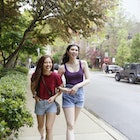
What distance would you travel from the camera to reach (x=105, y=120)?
852 cm

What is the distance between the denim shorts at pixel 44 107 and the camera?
4.67 meters

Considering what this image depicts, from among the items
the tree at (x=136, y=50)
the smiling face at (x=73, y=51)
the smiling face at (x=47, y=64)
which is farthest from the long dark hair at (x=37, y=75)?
the tree at (x=136, y=50)

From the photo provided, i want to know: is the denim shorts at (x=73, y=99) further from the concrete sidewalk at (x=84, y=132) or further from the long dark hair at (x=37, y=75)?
the concrete sidewalk at (x=84, y=132)

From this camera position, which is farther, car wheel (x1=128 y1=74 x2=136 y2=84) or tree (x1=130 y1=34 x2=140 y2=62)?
tree (x1=130 y1=34 x2=140 y2=62)

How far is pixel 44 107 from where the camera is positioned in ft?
15.4

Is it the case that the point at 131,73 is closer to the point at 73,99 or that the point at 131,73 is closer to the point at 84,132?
the point at 84,132

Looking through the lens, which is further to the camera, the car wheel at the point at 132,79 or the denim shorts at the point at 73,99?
the car wheel at the point at 132,79

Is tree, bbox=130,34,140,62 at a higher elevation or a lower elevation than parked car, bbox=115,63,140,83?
higher

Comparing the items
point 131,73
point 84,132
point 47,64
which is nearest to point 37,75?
point 47,64

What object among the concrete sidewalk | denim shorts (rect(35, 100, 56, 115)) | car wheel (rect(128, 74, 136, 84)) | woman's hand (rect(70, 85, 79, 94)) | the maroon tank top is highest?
the maroon tank top

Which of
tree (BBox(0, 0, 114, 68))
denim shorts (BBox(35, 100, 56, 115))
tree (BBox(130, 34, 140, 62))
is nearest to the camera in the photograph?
denim shorts (BBox(35, 100, 56, 115))

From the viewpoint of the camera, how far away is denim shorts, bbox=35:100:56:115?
15.3 feet

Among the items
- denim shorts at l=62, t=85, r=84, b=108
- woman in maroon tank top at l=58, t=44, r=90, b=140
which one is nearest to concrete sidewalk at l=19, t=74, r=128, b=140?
woman in maroon tank top at l=58, t=44, r=90, b=140

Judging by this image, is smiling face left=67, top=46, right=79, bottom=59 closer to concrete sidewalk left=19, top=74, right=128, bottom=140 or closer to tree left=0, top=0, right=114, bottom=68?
concrete sidewalk left=19, top=74, right=128, bottom=140
